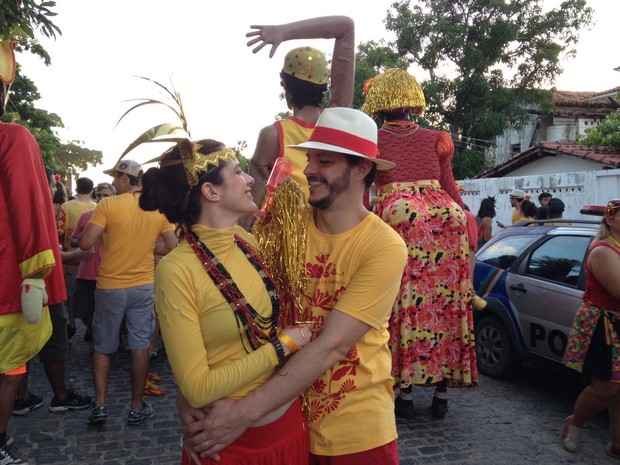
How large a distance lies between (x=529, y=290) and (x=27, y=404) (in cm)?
487

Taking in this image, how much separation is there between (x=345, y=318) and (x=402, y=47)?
73.8ft

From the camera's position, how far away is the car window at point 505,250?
228 inches

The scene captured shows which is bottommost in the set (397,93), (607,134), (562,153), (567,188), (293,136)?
(567,188)

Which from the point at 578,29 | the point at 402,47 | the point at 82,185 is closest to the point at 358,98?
the point at 402,47

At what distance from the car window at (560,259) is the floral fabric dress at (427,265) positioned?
4.72 feet

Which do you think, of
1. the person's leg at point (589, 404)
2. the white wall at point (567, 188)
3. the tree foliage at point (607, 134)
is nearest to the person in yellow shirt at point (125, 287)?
the person's leg at point (589, 404)

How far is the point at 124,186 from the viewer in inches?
196

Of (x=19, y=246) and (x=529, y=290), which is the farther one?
(x=529, y=290)

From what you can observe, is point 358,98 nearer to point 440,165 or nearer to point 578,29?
point 578,29

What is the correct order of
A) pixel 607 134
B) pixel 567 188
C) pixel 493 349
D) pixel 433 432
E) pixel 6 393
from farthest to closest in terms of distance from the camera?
pixel 607 134, pixel 567 188, pixel 493 349, pixel 433 432, pixel 6 393

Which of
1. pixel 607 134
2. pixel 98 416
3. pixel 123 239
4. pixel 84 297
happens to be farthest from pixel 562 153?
pixel 98 416

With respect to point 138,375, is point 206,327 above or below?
above

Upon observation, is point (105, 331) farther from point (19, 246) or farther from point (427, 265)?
point (427, 265)

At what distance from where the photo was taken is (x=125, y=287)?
469 centimetres
